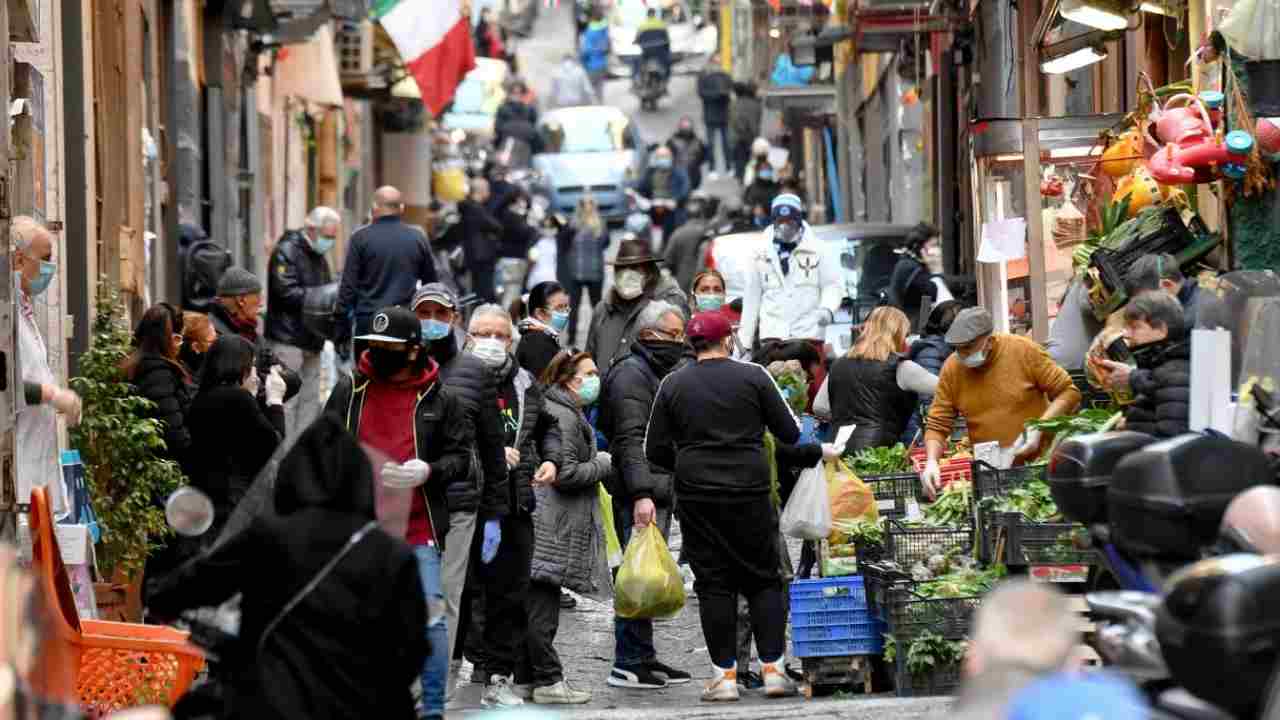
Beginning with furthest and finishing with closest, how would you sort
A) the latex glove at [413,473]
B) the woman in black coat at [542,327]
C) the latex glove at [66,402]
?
1. the woman in black coat at [542,327]
2. the latex glove at [66,402]
3. the latex glove at [413,473]

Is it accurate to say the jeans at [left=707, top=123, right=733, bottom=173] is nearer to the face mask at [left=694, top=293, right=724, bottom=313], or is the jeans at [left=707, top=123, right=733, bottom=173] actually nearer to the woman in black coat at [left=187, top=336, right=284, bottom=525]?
the face mask at [left=694, top=293, right=724, bottom=313]

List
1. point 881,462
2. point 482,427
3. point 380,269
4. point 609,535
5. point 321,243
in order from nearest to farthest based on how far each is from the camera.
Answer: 1. point 482,427
2. point 609,535
3. point 881,462
4. point 380,269
5. point 321,243

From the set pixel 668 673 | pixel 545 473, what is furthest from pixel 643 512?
pixel 668 673

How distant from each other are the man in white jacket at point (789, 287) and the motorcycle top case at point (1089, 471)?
1120cm

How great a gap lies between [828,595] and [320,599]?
5646 millimetres

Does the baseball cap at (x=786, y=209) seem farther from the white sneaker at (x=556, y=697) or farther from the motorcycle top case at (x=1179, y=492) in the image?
the motorcycle top case at (x=1179, y=492)

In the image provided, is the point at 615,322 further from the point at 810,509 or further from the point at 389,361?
the point at 389,361

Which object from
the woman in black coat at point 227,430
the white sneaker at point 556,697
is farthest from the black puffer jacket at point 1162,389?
the woman in black coat at point 227,430

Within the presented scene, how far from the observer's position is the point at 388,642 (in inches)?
285

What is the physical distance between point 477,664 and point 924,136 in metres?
17.6

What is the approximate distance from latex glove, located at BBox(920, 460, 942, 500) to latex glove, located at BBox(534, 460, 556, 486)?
1.90 m

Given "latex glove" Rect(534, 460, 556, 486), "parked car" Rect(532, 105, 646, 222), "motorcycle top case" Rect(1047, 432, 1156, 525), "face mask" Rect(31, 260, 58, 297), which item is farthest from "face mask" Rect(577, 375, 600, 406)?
"parked car" Rect(532, 105, 646, 222)

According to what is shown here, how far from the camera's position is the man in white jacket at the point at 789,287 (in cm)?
1994

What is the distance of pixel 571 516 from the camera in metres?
13.2
